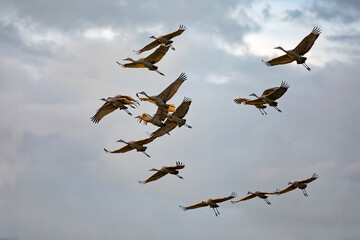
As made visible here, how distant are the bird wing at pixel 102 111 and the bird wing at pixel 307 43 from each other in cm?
2147

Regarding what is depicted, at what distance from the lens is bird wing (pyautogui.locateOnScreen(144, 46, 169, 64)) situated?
10762 centimetres

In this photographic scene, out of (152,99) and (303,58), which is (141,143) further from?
(303,58)

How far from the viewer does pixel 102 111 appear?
108500 mm

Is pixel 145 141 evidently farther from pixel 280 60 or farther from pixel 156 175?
pixel 280 60

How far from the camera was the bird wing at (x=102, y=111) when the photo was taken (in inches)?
4242

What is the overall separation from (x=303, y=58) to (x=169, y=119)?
16266 millimetres

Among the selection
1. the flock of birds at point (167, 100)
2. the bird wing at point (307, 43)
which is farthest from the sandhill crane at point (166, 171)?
the bird wing at point (307, 43)

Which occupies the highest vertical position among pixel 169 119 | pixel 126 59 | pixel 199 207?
pixel 126 59

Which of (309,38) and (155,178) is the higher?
(309,38)

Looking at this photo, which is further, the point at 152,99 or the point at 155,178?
the point at 155,178

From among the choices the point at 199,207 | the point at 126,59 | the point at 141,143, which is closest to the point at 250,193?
the point at 199,207

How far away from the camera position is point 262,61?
106 metres

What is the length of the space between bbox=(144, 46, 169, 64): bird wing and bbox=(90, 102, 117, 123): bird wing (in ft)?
21.8

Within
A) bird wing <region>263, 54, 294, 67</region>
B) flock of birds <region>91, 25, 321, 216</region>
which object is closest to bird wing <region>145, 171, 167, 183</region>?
flock of birds <region>91, 25, 321, 216</region>
